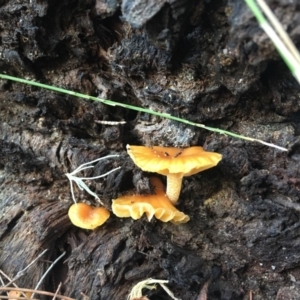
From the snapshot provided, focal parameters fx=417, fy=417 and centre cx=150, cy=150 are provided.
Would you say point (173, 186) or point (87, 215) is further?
point (87, 215)

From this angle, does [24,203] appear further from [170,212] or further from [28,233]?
[170,212]

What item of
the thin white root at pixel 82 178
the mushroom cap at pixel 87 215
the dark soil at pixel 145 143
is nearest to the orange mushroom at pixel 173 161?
the dark soil at pixel 145 143

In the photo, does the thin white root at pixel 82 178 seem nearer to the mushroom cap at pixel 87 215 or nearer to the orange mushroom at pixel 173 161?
the mushroom cap at pixel 87 215

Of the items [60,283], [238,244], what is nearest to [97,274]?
[60,283]

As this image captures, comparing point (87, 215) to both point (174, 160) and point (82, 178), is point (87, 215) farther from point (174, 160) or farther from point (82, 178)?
point (174, 160)

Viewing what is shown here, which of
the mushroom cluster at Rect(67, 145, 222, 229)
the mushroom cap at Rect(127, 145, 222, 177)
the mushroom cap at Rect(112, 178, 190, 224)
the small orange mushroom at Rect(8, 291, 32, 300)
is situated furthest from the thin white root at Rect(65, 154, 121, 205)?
the small orange mushroom at Rect(8, 291, 32, 300)

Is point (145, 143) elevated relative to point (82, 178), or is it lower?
lower

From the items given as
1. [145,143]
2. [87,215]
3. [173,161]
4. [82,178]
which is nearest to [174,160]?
[173,161]
